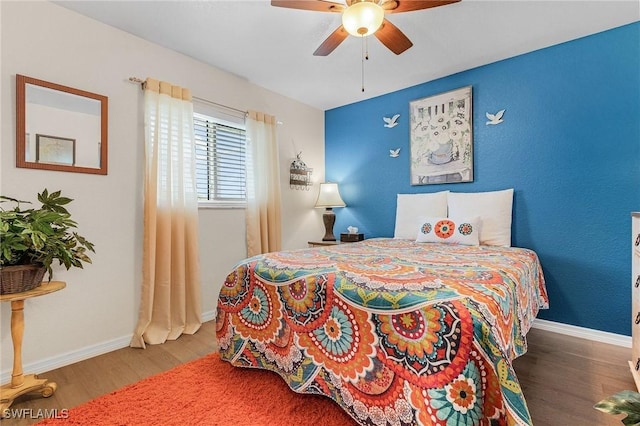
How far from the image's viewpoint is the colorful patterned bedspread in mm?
991

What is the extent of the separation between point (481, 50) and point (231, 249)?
2979mm

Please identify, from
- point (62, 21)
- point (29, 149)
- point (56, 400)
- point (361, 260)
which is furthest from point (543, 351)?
point (62, 21)

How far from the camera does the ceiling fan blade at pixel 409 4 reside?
5.44 feet

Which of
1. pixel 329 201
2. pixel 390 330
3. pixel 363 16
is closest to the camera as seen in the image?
pixel 390 330

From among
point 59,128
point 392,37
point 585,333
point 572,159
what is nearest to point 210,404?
point 59,128

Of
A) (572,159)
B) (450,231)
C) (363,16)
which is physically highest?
(363,16)

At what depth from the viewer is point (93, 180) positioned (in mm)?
2191

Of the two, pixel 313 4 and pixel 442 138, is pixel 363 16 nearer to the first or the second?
pixel 313 4

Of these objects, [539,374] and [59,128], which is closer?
[539,374]

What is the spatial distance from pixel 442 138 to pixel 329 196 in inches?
57.7

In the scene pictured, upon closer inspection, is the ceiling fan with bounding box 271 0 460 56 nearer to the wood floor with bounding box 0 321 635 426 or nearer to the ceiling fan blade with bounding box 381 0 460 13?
the ceiling fan blade with bounding box 381 0 460 13

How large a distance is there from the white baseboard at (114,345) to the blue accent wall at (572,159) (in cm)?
Result: 5

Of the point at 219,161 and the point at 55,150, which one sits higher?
the point at 219,161

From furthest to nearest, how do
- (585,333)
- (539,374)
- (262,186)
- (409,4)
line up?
(262,186) < (585,333) < (539,374) < (409,4)
